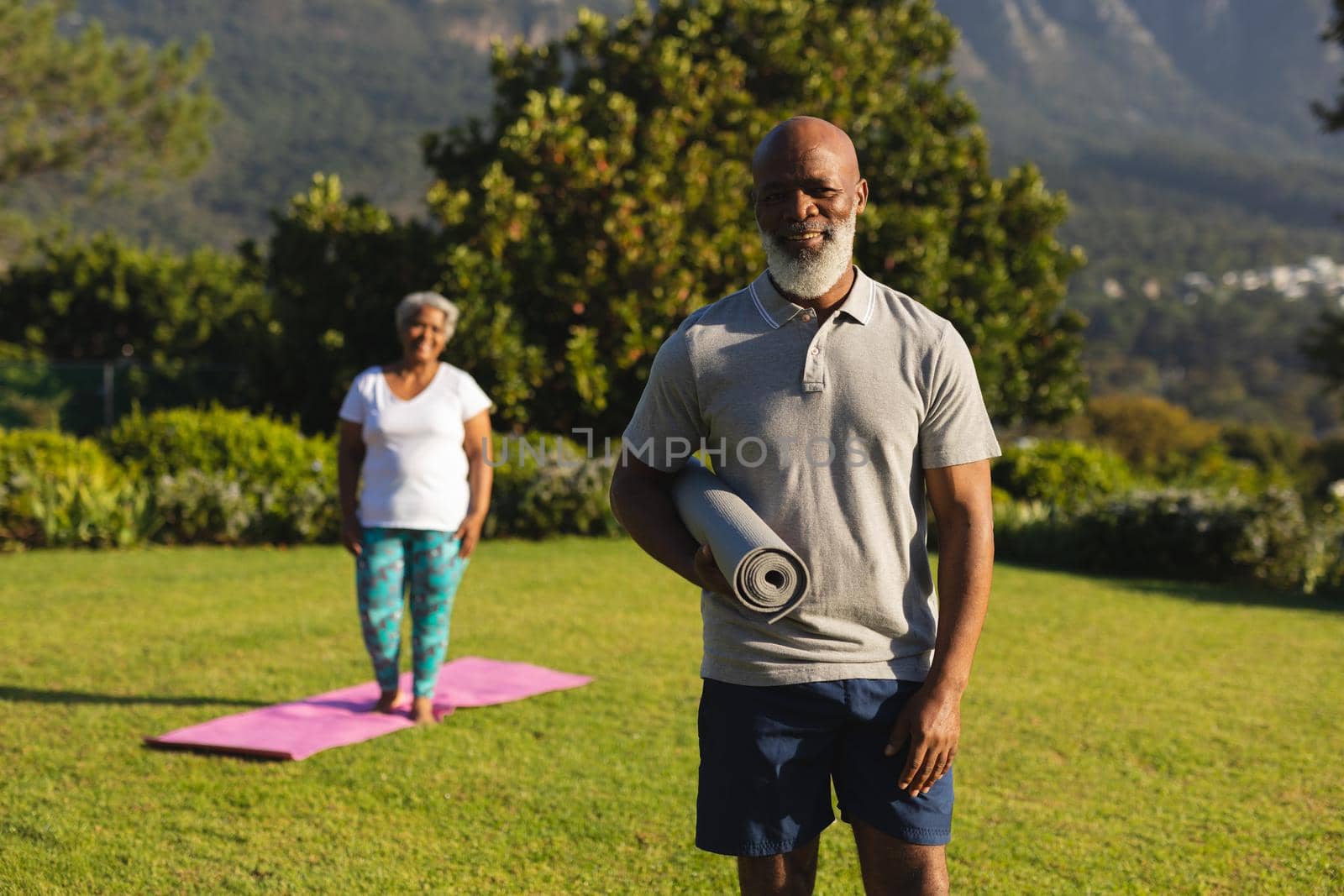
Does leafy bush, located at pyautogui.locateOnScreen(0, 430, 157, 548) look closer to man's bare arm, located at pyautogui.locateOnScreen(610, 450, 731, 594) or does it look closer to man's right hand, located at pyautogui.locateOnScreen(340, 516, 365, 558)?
man's right hand, located at pyautogui.locateOnScreen(340, 516, 365, 558)

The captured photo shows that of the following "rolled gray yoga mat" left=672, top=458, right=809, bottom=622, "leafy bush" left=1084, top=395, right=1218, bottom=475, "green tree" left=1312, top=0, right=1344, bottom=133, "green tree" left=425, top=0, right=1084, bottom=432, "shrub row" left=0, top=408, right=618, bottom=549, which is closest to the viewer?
"rolled gray yoga mat" left=672, top=458, right=809, bottom=622

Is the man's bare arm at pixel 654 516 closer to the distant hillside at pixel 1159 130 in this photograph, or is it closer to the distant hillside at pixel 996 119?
the distant hillside at pixel 996 119

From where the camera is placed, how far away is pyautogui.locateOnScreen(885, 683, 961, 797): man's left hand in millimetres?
2463

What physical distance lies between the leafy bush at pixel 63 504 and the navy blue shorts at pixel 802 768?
10.6 metres

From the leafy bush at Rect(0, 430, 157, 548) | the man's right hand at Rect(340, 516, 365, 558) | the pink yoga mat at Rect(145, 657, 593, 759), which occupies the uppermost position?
the man's right hand at Rect(340, 516, 365, 558)

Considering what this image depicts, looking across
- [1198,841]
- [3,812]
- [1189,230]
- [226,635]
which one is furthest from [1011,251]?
[1189,230]

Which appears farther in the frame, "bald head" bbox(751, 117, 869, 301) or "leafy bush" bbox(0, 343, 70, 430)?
"leafy bush" bbox(0, 343, 70, 430)

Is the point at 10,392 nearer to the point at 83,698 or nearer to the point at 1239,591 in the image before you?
the point at 83,698

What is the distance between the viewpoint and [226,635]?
796cm

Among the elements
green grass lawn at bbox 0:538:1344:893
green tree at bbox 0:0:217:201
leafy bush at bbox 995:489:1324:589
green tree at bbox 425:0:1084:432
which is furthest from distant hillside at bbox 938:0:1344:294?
green grass lawn at bbox 0:538:1344:893

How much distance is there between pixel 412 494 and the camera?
5.78 m

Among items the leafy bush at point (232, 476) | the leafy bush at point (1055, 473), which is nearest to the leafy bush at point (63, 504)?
the leafy bush at point (232, 476)

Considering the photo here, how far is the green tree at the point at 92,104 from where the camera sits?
21953mm

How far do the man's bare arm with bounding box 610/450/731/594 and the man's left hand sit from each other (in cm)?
45
